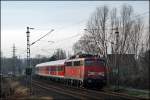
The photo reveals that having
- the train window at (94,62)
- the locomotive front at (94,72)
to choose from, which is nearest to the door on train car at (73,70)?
the locomotive front at (94,72)

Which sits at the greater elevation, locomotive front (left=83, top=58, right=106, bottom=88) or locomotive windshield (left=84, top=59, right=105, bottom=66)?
locomotive windshield (left=84, top=59, right=105, bottom=66)

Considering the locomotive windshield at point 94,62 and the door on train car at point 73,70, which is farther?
the door on train car at point 73,70

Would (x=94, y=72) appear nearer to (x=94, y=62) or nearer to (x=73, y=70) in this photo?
(x=94, y=62)

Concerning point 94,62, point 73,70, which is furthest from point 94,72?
point 73,70

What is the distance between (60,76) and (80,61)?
15365 millimetres

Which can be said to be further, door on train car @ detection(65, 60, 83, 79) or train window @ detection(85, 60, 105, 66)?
door on train car @ detection(65, 60, 83, 79)

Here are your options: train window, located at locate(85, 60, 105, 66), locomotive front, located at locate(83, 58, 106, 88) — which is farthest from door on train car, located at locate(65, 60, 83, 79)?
train window, located at locate(85, 60, 105, 66)

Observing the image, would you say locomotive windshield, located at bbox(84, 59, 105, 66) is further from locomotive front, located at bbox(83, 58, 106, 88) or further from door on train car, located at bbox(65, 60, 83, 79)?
door on train car, located at bbox(65, 60, 83, 79)

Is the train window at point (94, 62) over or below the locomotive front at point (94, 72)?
over

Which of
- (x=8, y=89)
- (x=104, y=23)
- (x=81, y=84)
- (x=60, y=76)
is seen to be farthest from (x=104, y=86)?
(x=104, y=23)

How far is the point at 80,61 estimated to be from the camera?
A: 44500mm

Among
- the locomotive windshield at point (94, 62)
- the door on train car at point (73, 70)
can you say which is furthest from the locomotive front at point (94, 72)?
the door on train car at point (73, 70)

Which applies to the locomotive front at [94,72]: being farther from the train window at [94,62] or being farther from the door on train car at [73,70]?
the door on train car at [73,70]

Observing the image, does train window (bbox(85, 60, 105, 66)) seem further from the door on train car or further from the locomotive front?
the door on train car
